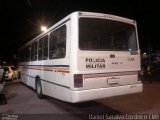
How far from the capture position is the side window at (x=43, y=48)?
888cm

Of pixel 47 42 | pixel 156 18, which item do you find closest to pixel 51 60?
pixel 47 42

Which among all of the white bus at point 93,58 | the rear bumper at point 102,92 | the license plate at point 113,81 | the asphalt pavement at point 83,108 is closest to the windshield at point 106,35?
the white bus at point 93,58

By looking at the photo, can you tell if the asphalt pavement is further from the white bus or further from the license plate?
the license plate

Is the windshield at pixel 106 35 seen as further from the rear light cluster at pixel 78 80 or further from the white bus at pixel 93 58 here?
the rear light cluster at pixel 78 80

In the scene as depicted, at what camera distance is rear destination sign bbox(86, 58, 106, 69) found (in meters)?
6.21

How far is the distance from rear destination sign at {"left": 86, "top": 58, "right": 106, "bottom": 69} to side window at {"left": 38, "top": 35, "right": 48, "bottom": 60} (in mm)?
3034

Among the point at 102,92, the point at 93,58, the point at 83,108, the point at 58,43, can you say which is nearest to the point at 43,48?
the point at 58,43

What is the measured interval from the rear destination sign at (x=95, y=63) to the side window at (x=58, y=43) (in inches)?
36.3

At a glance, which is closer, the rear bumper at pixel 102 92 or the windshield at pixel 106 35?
the rear bumper at pixel 102 92

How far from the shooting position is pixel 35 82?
10852mm

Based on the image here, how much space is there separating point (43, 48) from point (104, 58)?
12.0 ft

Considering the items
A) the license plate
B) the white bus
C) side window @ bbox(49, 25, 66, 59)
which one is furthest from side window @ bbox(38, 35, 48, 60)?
the license plate

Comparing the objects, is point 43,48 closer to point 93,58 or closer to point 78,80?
point 93,58

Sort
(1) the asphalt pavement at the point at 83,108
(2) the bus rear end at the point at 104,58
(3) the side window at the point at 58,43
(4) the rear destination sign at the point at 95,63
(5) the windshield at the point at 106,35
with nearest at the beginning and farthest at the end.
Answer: (2) the bus rear end at the point at 104,58 < (4) the rear destination sign at the point at 95,63 < (5) the windshield at the point at 106,35 < (3) the side window at the point at 58,43 < (1) the asphalt pavement at the point at 83,108
